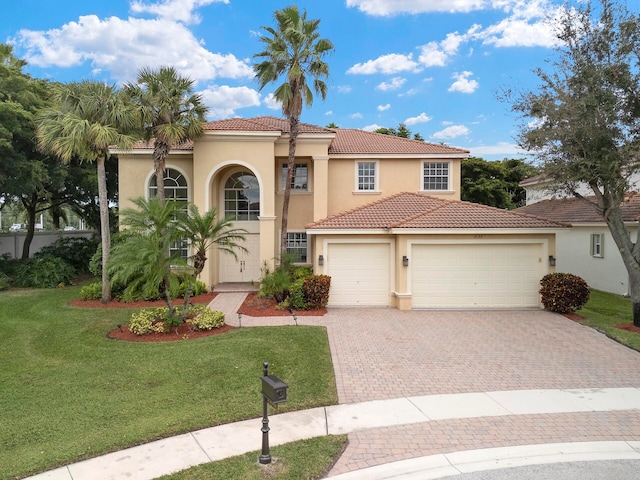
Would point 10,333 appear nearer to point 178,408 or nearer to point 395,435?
point 178,408

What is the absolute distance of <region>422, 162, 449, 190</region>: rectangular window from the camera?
19.4 meters

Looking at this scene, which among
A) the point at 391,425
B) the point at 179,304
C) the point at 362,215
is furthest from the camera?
the point at 362,215

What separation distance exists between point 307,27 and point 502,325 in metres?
12.3

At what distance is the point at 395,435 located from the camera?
575cm

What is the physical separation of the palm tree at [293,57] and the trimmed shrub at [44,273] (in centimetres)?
1139

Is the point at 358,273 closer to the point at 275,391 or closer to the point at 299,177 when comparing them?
the point at 299,177

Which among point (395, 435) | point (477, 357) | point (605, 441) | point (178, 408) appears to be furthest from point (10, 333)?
point (605, 441)

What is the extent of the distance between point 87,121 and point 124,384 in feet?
31.6

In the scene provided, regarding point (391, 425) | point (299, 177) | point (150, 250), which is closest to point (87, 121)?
point (150, 250)

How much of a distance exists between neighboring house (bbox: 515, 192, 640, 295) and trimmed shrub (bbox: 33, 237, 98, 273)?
76.8ft

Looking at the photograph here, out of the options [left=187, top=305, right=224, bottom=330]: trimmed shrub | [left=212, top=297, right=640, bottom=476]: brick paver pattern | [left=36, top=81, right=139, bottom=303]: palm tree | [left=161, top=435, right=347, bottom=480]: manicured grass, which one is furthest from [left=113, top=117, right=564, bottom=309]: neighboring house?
[left=161, top=435, right=347, bottom=480]: manicured grass

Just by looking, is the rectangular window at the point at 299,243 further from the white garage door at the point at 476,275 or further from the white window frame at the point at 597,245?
the white window frame at the point at 597,245

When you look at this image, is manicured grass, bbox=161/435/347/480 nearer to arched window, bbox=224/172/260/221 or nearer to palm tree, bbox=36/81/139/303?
palm tree, bbox=36/81/139/303

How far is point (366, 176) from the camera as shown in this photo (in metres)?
19.2
